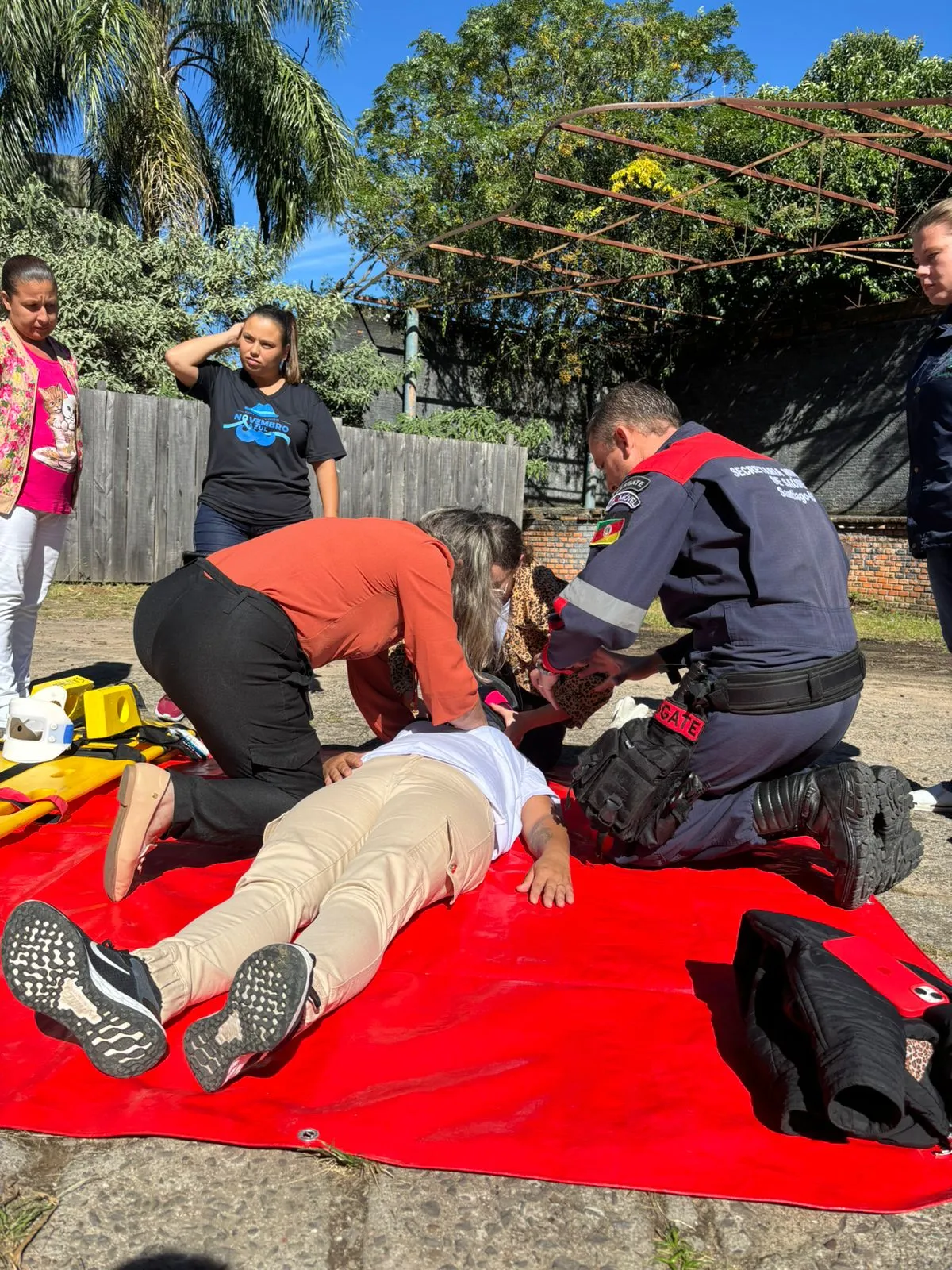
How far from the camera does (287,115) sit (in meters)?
16.3

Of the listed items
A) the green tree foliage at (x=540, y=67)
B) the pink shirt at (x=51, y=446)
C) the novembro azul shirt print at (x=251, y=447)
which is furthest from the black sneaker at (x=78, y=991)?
the green tree foliage at (x=540, y=67)

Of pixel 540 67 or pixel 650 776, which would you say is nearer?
pixel 650 776

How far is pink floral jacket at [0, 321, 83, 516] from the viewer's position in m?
4.17

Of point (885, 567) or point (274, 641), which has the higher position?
point (274, 641)

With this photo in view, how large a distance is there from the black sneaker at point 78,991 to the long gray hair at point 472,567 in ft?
5.12

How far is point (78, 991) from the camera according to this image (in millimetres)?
1737

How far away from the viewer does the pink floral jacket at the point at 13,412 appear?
4172mm

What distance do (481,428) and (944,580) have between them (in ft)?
49.5

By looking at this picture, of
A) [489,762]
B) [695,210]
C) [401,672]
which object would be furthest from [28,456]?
[695,210]

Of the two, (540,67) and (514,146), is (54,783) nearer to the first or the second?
(514,146)

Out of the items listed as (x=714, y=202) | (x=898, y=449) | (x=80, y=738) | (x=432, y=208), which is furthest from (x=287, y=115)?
(x=80, y=738)

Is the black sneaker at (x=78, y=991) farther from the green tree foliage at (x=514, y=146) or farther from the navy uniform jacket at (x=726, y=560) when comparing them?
the green tree foliage at (x=514, y=146)

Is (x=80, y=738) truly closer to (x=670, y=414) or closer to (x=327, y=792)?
(x=327, y=792)

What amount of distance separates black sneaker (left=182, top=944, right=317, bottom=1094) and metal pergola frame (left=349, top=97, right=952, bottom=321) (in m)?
7.27
